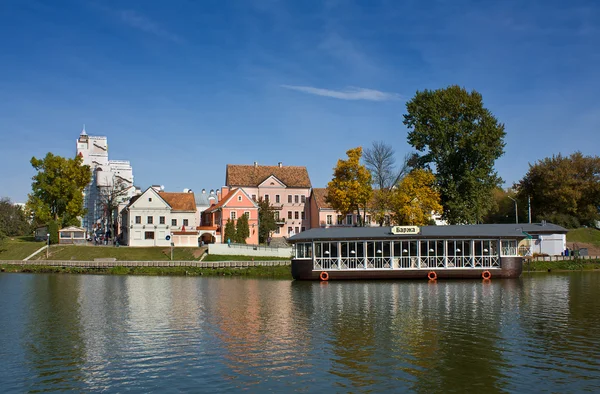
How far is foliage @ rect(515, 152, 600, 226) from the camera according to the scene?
7525cm

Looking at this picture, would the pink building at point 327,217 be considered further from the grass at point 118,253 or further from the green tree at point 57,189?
the green tree at point 57,189

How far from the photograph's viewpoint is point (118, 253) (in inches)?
2773

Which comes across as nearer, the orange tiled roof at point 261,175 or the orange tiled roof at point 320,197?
the orange tiled roof at point 320,197

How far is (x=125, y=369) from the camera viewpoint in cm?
1803

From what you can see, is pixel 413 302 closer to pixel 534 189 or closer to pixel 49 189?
pixel 534 189

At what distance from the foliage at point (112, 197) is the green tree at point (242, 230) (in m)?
26.7

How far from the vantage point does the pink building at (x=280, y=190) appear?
92438 mm

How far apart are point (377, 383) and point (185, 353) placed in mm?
7475

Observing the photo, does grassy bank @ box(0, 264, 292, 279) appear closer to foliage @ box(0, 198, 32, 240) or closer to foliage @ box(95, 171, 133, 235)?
foliage @ box(95, 171, 133, 235)

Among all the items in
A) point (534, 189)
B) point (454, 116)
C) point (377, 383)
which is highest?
point (454, 116)

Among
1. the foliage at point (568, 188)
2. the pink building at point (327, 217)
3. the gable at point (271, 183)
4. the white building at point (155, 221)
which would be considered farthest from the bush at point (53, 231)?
the foliage at point (568, 188)

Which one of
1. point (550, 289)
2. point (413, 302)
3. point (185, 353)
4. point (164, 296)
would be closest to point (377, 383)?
point (185, 353)

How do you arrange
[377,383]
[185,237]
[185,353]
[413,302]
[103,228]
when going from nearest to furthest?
1. [377,383]
2. [185,353]
3. [413,302]
4. [185,237]
5. [103,228]

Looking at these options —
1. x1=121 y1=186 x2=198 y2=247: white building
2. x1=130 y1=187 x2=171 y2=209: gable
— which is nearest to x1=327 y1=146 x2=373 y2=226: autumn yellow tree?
x1=121 y1=186 x2=198 y2=247: white building
